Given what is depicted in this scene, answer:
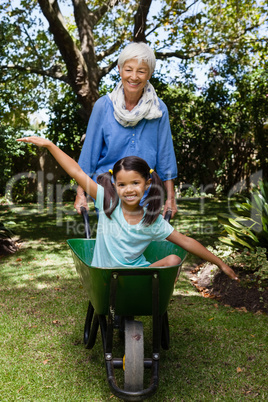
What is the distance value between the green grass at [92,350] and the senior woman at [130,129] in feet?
3.16

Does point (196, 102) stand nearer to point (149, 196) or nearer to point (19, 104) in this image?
point (19, 104)

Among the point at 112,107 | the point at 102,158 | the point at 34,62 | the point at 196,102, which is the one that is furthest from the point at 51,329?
the point at 196,102

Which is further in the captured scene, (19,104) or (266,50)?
(19,104)

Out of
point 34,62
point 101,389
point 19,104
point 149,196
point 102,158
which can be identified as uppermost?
point 34,62

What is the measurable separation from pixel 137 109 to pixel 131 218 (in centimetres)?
73

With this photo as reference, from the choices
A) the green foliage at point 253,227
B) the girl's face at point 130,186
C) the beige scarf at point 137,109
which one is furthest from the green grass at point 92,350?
the beige scarf at point 137,109

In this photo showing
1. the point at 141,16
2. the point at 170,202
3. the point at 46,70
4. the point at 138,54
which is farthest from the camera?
the point at 46,70

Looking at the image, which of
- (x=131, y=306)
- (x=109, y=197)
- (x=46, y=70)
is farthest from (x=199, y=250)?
(x=46, y=70)

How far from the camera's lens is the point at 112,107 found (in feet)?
8.80

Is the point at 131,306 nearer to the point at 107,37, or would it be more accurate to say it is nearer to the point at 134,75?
the point at 134,75

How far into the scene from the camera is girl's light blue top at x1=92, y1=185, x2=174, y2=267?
2205 millimetres

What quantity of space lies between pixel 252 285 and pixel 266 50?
5.88 meters

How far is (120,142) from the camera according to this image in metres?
2.63

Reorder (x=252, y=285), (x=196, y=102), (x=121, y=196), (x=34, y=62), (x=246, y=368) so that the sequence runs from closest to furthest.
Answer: (x=121, y=196)
(x=246, y=368)
(x=252, y=285)
(x=34, y=62)
(x=196, y=102)
